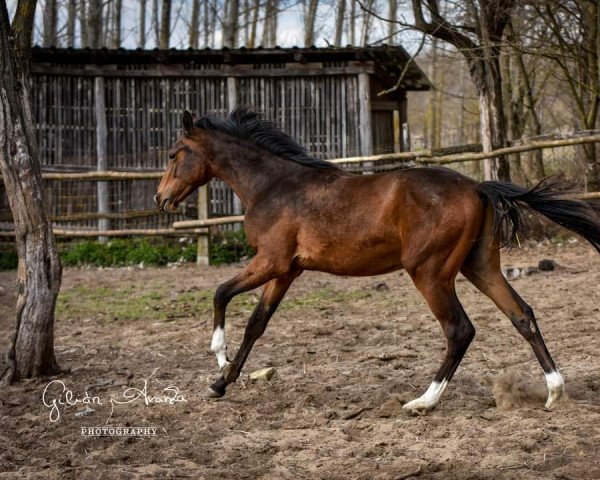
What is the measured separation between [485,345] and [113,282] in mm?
6405

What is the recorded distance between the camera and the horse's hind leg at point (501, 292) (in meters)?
4.81

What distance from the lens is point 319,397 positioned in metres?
5.19

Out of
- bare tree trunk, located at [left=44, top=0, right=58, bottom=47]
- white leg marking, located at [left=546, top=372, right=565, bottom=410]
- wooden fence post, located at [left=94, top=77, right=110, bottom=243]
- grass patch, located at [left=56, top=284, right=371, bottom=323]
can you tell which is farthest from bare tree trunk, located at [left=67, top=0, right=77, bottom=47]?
white leg marking, located at [left=546, top=372, right=565, bottom=410]

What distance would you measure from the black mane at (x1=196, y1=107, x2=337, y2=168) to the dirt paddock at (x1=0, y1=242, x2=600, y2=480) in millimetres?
1708

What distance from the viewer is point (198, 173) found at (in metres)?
6.04

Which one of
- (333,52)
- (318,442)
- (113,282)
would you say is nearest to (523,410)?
(318,442)

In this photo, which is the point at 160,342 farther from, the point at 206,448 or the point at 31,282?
the point at 206,448

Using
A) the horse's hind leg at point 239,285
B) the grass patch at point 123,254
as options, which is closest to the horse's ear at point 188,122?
the horse's hind leg at point 239,285

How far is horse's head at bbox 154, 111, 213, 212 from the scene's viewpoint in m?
6.03

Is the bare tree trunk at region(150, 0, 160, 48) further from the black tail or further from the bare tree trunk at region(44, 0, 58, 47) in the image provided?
the black tail

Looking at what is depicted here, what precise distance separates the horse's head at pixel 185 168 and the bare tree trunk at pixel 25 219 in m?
0.97

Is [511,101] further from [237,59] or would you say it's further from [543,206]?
[543,206]

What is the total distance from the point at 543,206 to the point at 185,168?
2.76 metres

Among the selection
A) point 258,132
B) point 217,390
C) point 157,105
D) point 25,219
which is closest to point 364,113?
point 157,105
